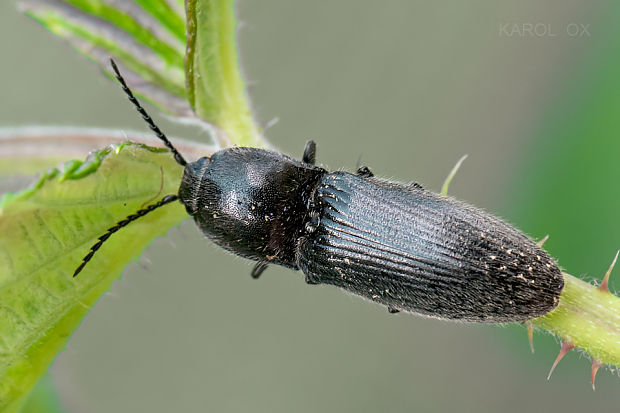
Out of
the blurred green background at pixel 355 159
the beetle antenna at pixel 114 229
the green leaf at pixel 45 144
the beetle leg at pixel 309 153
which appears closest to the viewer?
the beetle antenna at pixel 114 229

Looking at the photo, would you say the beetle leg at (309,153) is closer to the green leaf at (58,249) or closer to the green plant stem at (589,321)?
the green leaf at (58,249)

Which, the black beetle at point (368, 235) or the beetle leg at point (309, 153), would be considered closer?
the black beetle at point (368, 235)

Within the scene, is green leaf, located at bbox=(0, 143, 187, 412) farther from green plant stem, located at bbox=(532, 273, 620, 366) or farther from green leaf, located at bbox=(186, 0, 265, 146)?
green plant stem, located at bbox=(532, 273, 620, 366)

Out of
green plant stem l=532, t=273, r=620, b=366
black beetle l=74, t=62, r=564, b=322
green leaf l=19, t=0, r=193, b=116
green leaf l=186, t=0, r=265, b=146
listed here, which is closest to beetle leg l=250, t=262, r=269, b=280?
black beetle l=74, t=62, r=564, b=322

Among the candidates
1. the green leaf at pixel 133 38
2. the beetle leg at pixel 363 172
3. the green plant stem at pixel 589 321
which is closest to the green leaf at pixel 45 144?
the green leaf at pixel 133 38

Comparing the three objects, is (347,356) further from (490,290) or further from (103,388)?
(490,290)

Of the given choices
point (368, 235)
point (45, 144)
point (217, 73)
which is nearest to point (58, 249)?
point (45, 144)

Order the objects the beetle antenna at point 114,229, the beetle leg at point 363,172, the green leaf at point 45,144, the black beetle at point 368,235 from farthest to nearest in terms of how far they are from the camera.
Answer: the beetle leg at point 363,172 → the green leaf at point 45,144 → the black beetle at point 368,235 → the beetle antenna at point 114,229
